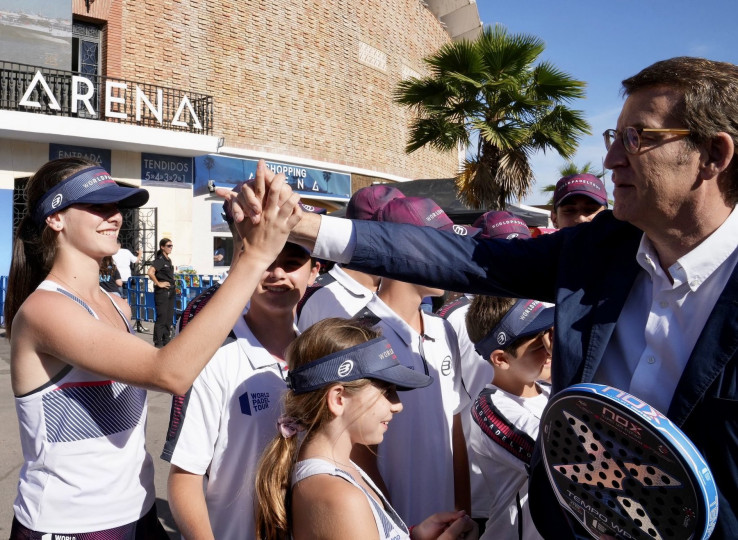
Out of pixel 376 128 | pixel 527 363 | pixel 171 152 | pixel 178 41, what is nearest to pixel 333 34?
pixel 376 128

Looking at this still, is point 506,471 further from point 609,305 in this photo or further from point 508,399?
point 609,305

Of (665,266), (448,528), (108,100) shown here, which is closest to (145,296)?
(108,100)

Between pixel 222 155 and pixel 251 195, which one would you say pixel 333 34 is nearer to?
pixel 222 155

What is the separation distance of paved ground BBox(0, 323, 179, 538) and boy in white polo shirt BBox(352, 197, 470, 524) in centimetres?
247

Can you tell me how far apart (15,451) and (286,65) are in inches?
635

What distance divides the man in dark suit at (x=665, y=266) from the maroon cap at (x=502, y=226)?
2.36m

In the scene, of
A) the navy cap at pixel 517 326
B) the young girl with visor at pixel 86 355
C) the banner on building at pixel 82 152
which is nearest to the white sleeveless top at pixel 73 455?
the young girl with visor at pixel 86 355

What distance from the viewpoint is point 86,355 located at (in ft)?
5.73

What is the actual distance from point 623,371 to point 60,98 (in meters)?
16.2

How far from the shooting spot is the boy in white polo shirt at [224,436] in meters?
1.91

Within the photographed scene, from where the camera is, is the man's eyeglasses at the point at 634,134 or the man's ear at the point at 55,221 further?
the man's ear at the point at 55,221

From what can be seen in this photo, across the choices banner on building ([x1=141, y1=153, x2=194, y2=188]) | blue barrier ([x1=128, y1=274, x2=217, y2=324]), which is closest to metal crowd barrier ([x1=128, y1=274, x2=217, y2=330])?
blue barrier ([x1=128, y1=274, x2=217, y2=324])

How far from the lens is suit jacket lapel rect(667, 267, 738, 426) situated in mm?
1294

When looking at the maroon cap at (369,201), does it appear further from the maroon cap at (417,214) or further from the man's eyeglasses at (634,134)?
the man's eyeglasses at (634,134)
